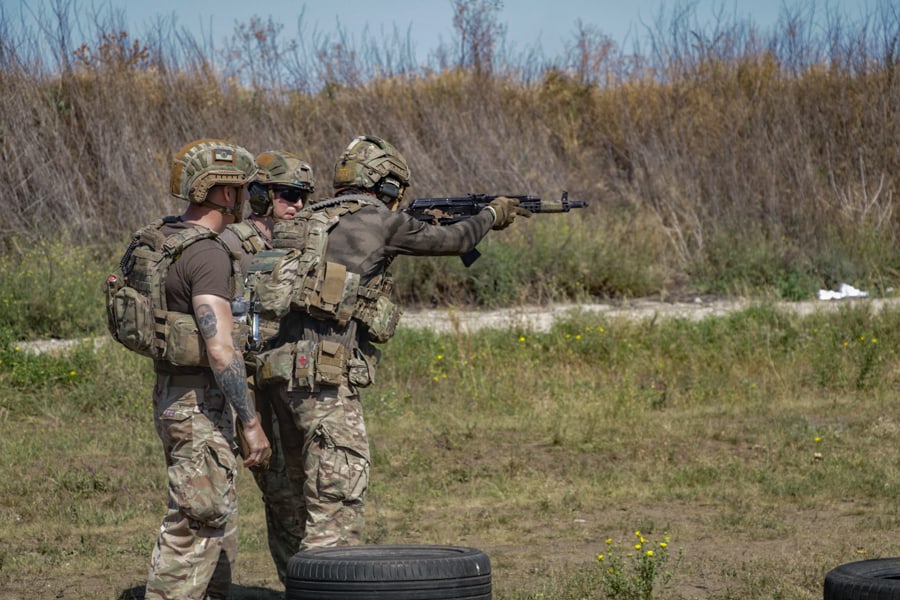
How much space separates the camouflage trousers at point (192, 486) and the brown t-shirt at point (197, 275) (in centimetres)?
17

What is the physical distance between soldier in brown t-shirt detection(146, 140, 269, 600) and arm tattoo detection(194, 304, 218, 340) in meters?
0.04

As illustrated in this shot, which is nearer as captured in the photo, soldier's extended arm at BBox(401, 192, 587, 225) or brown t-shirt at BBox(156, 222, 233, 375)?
brown t-shirt at BBox(156, 222, 233, 375)

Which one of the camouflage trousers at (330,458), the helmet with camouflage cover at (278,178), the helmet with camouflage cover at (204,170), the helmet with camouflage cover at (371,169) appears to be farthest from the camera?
the helmet with camouflage cover at (278,178)

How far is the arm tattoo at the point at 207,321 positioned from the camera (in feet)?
14.9

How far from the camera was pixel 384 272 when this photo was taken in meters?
5.39

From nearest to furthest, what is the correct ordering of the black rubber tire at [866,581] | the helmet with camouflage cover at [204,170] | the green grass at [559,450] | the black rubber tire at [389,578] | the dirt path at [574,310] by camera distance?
the black rubber tire at [866,581]
the black rubber tire at [389,578]
the helmet with camouflage cover at [204,170]
the green grass at [559,450]
the dirt path at [574,310]

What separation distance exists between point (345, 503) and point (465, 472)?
3408mm

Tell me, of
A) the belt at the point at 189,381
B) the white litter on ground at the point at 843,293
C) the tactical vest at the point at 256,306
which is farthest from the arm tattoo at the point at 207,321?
the white litter on ground at the point at 843,293

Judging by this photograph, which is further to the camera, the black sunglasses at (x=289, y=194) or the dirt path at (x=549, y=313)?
the dirt path at (x=549, y=313)

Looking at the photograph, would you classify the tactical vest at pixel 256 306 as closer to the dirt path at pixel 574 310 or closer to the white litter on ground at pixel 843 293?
the dirt path at pixel 574 310

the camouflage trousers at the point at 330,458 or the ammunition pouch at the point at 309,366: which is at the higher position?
the ammunition pouch at the point at 309,366

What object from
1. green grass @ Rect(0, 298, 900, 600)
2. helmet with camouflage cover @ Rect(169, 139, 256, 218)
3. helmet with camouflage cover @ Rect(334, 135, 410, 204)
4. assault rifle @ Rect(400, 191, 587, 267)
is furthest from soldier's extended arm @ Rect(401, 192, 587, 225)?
green grass @ Rect(0, 298, 900, 600)

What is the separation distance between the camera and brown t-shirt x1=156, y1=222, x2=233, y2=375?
15.1 feet

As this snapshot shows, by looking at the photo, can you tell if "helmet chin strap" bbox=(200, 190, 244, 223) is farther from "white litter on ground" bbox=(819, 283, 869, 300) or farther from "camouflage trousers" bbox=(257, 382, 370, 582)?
"white litter on ground" bbox=(819, 283, 869, 300)
